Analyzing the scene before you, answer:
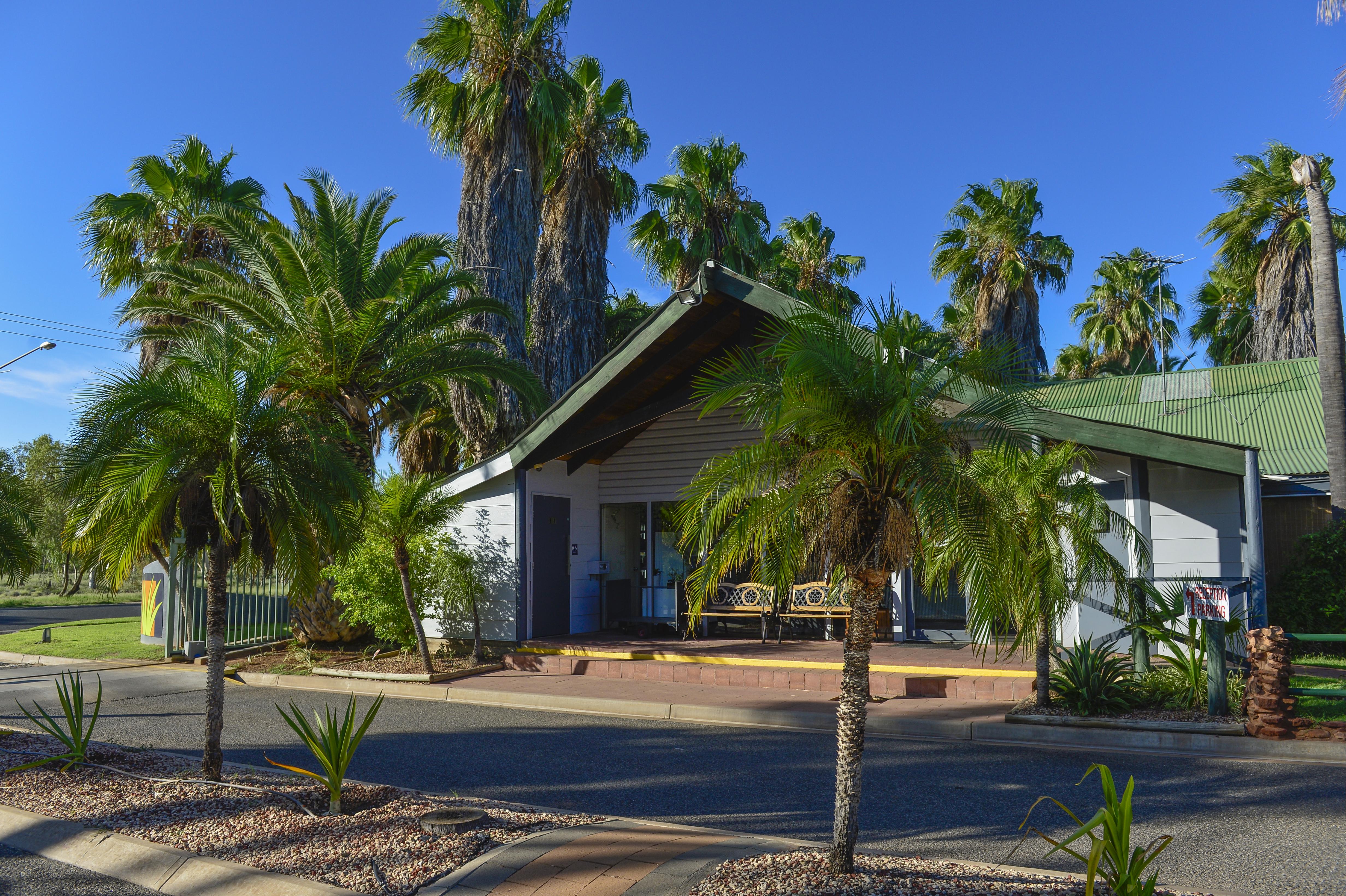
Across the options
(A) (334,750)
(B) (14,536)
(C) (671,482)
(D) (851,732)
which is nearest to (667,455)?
(C) (671,482)

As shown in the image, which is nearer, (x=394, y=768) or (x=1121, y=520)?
(x=394, y=768)

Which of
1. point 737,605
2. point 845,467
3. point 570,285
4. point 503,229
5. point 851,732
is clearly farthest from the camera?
point 570,285

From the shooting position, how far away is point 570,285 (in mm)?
21547

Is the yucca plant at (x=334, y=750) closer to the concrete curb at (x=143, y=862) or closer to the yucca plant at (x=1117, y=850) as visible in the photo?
the concrete curb at (x=143, y=862)

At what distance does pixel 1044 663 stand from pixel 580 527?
8.23m

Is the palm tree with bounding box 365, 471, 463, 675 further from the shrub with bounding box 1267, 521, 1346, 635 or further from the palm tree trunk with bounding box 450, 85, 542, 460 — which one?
the shrub with bounding box 1267, 521, 1346, 635

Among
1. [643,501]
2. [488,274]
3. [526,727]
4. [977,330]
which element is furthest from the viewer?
[977,330]

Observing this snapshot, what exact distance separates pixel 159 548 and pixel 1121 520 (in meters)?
8.89

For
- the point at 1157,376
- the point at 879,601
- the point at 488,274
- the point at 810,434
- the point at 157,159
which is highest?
the point at 157,159

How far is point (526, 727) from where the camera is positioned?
9.27m

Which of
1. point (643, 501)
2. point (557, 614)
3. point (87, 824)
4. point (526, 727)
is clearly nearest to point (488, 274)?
point (643, 501)

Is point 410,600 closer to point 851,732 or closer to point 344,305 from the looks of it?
point 344,305

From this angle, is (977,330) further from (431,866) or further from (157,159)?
(431,866)

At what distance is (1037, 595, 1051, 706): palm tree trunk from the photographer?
8.35 metres
